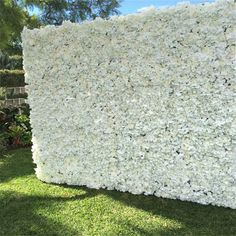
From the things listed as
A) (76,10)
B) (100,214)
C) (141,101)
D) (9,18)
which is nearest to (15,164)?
(100,214)

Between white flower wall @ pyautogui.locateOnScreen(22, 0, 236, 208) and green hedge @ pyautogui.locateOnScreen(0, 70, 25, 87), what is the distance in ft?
28.6

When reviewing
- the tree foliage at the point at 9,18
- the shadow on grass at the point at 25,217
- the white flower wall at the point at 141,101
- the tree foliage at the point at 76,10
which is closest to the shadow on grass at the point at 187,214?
the white flower wall at the point at 141,101

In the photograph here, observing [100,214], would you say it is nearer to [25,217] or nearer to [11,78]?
[25,217]

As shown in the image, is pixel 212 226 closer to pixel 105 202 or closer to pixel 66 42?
pixel 105 202

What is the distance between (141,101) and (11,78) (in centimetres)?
1084

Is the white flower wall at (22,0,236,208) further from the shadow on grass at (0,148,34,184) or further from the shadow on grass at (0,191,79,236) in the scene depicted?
the shadow on grass at (0,148,34,184)

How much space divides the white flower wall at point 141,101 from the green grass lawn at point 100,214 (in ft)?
0.78

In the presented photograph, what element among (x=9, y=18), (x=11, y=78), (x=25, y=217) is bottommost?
(x=25, y=217)

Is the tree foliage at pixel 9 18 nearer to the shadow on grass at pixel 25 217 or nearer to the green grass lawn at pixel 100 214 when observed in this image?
the green grass lawn at pixel 100 214

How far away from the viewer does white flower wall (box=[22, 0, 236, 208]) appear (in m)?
5.46

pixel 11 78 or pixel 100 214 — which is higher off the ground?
pixel 11 78

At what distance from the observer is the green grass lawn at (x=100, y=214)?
16.9 feet

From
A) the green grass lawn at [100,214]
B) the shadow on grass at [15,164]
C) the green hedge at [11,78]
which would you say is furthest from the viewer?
the green hedge at [11,78]

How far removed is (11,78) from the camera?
1584 cm
